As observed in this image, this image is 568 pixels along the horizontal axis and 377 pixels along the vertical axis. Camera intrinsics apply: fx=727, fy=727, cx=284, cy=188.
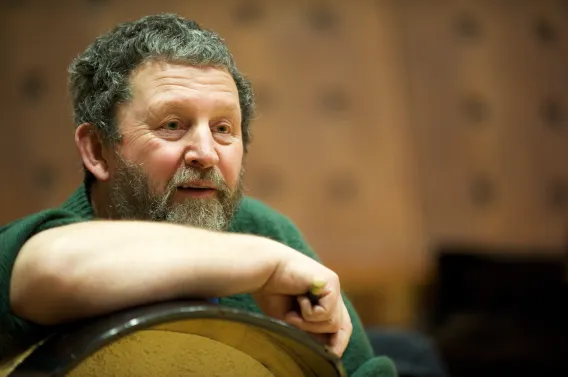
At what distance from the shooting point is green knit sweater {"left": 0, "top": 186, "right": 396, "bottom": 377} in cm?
72

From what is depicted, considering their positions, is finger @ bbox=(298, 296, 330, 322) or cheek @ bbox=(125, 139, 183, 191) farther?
cheek @ bbox=(125, 139, 183, 191)

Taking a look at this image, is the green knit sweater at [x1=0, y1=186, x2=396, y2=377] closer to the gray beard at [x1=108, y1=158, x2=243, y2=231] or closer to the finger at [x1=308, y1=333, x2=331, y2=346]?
the gray beard at [x1=108, y1=158, x2=243, y2=231]

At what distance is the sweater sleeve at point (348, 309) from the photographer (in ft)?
3.28

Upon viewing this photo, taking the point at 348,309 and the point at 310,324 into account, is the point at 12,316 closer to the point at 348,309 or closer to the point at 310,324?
the point at 310,324

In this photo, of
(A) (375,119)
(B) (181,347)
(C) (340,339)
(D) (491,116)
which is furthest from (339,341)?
(D) (491,116)

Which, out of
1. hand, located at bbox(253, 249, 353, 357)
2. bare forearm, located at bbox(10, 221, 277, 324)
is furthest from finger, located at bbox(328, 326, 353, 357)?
bare forearm, located at bbox(10, 221, 277, 324)

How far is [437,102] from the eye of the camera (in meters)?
3.69

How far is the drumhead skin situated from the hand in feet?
0.18

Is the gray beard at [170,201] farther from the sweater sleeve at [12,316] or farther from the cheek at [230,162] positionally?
the sweater sleeve at [12,316]

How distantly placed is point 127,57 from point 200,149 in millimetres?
174

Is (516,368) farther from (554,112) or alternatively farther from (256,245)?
(256,245)

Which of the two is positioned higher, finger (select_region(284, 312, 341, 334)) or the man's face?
the man's face

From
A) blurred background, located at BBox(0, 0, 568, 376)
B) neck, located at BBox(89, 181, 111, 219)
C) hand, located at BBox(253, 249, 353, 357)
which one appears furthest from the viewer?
blurred background, located at BBox(0, 0, 568, 376)

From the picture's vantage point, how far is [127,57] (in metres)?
0.97
